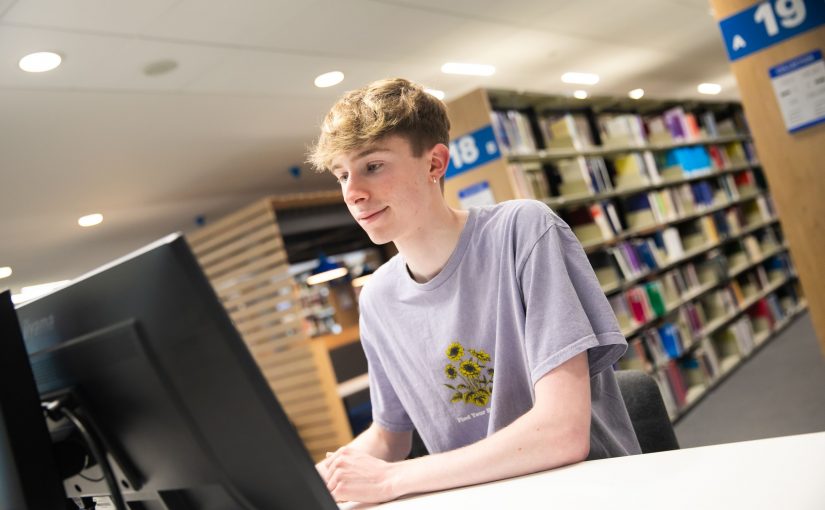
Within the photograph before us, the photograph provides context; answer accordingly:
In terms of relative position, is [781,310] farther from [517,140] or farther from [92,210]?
[92,210]

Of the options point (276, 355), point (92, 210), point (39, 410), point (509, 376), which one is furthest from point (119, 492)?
point (92, 210)

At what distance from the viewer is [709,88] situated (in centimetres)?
1016

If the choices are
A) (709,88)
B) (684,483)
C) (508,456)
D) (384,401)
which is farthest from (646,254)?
(709,88)

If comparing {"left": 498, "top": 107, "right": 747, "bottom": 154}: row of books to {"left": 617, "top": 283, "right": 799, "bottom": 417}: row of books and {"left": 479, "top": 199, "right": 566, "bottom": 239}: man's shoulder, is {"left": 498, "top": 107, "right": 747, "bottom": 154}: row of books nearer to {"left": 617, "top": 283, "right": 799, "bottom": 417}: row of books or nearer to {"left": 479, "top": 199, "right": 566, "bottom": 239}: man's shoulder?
{"left": 617, "top": 283, "right": 799, "bottom": 417}: row of books

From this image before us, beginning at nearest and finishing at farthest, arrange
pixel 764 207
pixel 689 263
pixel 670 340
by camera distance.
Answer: pixel 670 340 < pixel 689 263 < pixel 764 207

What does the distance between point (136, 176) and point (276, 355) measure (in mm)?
1962

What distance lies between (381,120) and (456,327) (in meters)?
0.41

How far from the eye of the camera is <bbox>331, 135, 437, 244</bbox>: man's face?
1.34 metres

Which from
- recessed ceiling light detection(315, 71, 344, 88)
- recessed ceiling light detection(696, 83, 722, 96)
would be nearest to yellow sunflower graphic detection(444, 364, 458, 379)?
recessed ceiling light detection(315, 71, 344, 88)

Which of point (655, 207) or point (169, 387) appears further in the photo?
point (655, 207)

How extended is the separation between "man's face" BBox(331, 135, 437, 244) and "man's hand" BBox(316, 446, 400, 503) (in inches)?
16.5

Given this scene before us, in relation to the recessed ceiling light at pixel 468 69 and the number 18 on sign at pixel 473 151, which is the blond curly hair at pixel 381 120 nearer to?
the number 18 on sign at pixel 473 151

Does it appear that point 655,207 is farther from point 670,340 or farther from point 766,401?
point 766,401

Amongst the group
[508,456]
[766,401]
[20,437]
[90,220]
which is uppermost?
[90,220]
